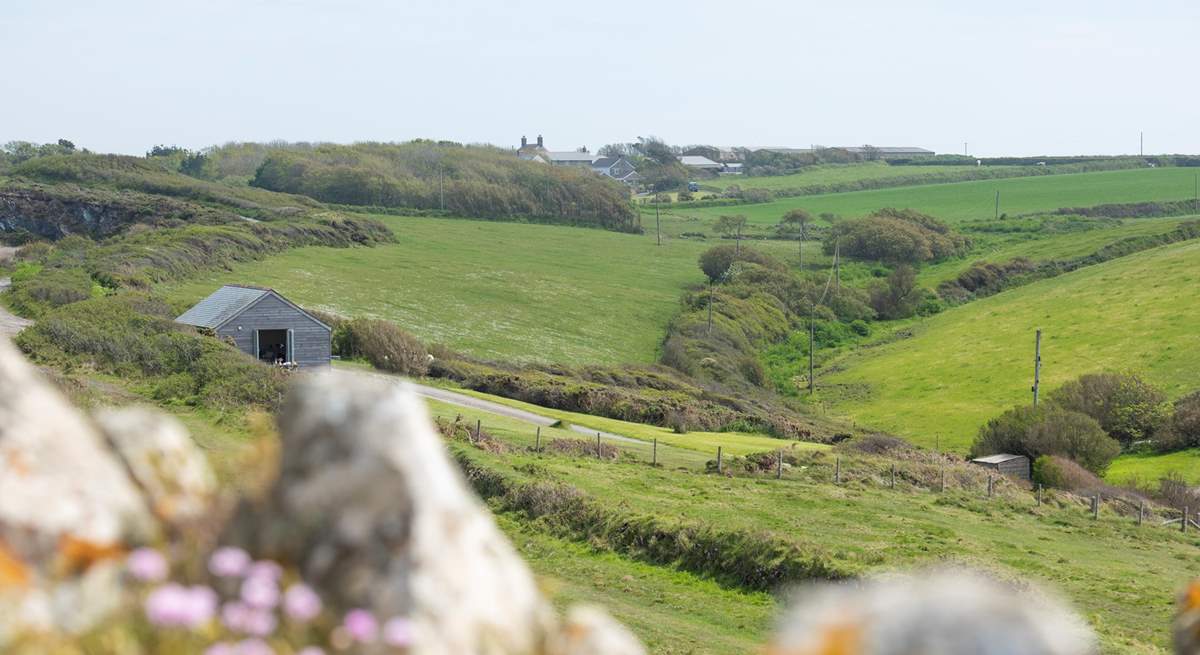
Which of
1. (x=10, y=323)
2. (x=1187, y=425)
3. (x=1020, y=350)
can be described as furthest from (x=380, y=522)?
(x=1020, y=350)

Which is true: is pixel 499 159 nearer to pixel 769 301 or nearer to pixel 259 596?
pixel 769 301

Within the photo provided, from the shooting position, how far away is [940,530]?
109 feet

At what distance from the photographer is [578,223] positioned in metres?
168

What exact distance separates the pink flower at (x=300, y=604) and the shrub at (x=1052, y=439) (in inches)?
2238

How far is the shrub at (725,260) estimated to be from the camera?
129 m

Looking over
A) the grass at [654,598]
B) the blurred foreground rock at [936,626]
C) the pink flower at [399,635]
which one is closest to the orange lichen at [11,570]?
the pink flower at [399,635]

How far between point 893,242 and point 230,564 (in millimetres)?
147149

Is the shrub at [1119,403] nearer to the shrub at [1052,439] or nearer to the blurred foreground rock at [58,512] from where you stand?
the shrub at [1052,439]

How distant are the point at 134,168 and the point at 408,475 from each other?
525ft

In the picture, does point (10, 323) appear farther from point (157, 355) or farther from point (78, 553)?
point (78, 553)

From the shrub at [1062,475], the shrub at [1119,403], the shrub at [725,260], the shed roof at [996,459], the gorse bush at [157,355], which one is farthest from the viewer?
the shrub at [725,260]

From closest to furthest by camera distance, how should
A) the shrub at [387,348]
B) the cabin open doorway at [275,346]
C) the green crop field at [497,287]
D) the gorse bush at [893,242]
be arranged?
the cabin open doorway at [275,346], the shrub at [387,348], the green crop field at [497,287], the gorse bush at [893,242]

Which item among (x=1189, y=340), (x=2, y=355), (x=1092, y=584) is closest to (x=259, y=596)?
(x=2, y=355)

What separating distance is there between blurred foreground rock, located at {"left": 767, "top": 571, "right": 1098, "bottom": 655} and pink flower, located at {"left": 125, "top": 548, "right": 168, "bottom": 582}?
5.71 feet
